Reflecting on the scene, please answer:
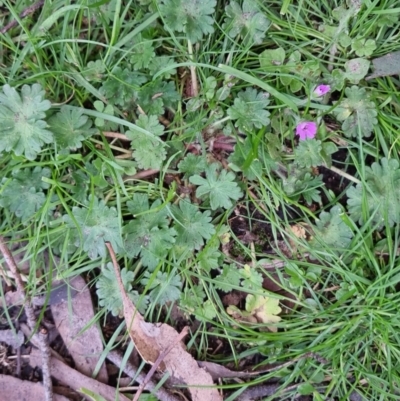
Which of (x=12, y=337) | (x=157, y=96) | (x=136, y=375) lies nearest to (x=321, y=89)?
(x=157, y=96)

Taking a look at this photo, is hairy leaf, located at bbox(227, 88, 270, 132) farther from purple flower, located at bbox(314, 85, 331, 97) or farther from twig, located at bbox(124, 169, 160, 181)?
twig, located at bbox(124, 169, 160, 181)

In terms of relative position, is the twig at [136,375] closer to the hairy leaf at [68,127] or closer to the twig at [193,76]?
the hairy leaf at [68,127]

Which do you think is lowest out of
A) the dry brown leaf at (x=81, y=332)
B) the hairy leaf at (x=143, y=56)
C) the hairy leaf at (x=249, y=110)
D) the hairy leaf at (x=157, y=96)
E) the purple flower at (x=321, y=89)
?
the dry brown leaf at (x=81, y=332)

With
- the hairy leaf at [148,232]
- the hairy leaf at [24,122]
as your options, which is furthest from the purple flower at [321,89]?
the hairy leaf at [24,122]

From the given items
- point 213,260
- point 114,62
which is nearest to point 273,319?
point 213,260

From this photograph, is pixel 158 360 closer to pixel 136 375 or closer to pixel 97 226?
pixel 136 375

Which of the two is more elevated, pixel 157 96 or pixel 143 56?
pixel 143 56

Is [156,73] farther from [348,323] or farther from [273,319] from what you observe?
[348,323]
